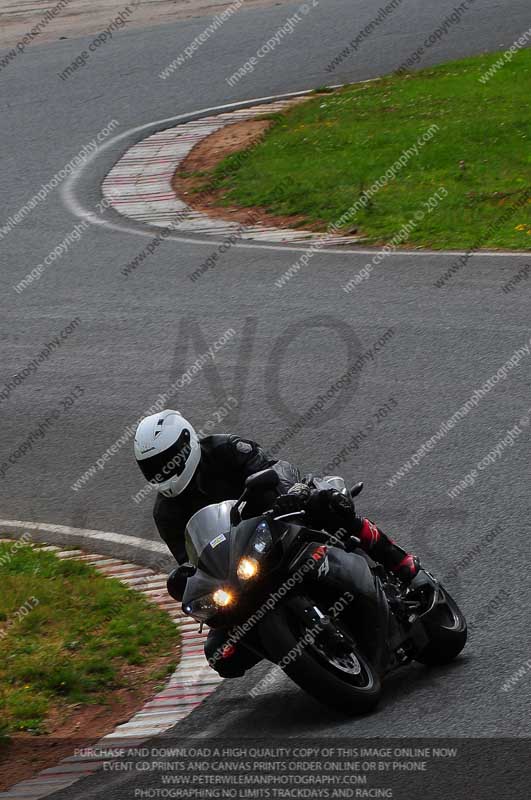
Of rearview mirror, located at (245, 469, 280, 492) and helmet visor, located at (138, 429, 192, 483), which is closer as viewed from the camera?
rearview mirror, located at (245, 469, 280, 492)

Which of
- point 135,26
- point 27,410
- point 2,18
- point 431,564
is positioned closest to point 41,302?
point 27,410

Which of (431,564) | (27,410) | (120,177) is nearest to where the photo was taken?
(431,564)

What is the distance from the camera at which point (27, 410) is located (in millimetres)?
11625

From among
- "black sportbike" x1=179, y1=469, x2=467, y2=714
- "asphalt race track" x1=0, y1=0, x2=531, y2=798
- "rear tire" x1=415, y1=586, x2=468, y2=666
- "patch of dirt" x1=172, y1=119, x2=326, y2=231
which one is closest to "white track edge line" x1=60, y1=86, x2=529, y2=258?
"asphalt race track" x1=0, y1=0, x2=531, y2=798

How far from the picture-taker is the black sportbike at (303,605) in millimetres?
5863

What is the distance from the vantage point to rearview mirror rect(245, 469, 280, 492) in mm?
6039

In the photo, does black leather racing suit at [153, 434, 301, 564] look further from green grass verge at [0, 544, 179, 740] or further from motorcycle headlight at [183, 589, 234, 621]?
green grass verge at [0, 544, 179, 740]

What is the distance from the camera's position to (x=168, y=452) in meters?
6.42

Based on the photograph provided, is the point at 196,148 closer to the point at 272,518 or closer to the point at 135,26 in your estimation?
the point at 135,26

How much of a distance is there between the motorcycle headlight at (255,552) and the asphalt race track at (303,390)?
0.84 metres

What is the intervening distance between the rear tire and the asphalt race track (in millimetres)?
104

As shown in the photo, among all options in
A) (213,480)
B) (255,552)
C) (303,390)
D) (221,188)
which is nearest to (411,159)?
(221,188)

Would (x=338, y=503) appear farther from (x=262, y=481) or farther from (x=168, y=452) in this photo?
(x=168, y=452)

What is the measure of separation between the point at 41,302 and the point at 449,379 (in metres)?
5.27
